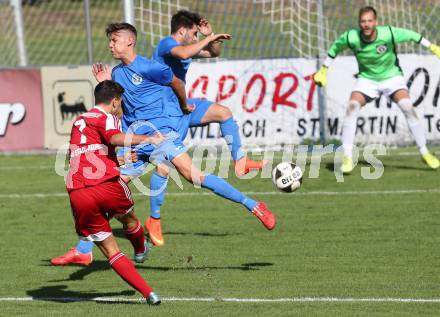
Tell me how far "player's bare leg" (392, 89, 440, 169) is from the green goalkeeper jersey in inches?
13.1

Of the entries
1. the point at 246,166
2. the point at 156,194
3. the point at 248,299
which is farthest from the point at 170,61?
the point at 248,299

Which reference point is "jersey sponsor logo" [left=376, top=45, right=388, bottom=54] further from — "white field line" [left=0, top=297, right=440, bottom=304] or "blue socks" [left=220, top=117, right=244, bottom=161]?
"white field line" [left=0, top=297, right=440, bottom=304]

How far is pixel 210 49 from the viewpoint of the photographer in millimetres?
11375

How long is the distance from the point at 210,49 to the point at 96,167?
342 cm

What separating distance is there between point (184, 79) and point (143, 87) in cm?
95

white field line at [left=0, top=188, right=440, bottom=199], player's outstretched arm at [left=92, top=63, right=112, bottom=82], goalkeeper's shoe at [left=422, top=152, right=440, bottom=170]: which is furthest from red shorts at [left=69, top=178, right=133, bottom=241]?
goalkeeper's shoe at [left=422, top=152, right=440, bottom=170]

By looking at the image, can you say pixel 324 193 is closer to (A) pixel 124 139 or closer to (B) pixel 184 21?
(B) pixel 184 21

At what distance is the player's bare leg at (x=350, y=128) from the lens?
1511cm

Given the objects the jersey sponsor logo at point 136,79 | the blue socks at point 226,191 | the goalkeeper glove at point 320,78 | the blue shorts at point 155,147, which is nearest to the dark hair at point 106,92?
the blue shorts at point 155,147

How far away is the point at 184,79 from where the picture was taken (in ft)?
36.7

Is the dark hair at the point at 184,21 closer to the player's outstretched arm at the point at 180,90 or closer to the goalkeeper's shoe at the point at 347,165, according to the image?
the player's outstretched arm at the point at 180,90

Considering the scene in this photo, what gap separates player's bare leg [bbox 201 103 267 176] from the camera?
1163cm

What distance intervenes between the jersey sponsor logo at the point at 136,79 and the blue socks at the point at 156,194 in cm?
146

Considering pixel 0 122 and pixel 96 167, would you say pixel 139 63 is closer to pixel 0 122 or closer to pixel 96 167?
pixel 96 167
